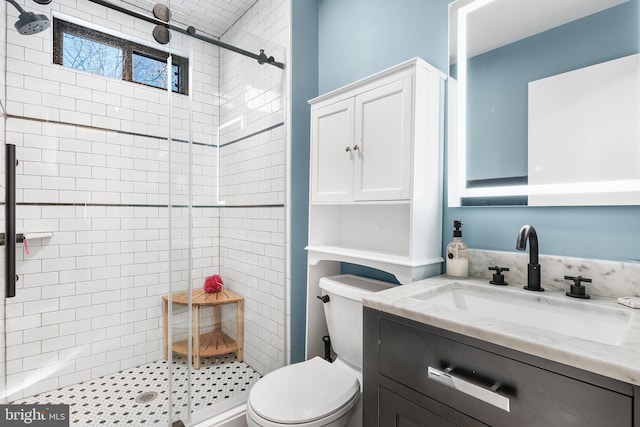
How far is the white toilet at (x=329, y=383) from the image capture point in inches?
44.0

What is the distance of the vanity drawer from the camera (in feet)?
1.86

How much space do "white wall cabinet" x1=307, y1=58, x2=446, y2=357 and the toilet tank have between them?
0.14m

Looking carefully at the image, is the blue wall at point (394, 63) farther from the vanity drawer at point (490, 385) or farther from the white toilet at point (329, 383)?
the vanity drawer at point (490, 385)

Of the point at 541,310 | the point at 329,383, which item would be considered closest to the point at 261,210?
the point at 329,383

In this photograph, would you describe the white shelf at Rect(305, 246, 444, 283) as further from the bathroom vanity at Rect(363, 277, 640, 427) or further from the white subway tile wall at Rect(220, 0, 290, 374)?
the white subway tile wall at Rect(220, 0, 290, 374)

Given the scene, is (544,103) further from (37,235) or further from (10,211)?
(37,235)

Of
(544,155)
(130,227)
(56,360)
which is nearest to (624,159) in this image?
(544,155)

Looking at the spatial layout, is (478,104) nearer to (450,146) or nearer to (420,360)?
(450,146)

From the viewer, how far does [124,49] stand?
1912 millimetres

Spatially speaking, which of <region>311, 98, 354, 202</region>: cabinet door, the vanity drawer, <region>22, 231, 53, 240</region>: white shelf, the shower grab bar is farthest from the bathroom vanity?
<region>22, 231, 53, 240</region>: white shelf

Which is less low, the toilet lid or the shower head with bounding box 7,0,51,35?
the shower head with bounding box 7,0,51,35

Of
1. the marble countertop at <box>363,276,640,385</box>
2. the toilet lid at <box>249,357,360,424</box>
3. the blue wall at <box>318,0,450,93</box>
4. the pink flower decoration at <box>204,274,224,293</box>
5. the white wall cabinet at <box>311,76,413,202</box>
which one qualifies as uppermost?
the blue wall at <box>318,0,450,93</box>

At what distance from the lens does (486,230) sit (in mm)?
1232

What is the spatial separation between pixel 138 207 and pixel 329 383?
1594mm
